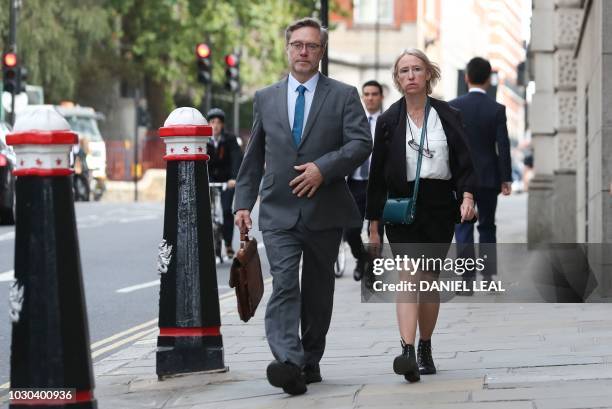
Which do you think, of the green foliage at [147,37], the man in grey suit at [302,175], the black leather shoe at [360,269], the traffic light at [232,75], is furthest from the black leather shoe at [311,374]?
the green foliage at [147,37]

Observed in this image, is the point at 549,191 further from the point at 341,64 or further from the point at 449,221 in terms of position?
the point at 341,64

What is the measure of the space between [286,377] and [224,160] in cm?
1060

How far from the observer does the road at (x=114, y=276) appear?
11201mm

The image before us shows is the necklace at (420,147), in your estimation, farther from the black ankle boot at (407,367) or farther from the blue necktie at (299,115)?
the black ankle boot at (407,367)

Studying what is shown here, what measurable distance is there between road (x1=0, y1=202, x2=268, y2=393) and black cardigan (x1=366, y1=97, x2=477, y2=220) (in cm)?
221

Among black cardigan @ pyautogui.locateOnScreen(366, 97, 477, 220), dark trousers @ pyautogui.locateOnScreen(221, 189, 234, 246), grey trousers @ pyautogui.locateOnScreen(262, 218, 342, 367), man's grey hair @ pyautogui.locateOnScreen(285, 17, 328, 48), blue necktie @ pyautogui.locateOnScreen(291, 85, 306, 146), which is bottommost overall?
dark trousers @ pyautogui.locateOnScreen(221, 189, 234, 246)

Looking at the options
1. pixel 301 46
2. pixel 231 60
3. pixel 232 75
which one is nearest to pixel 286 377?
pixel 301 46

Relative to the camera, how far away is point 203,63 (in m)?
32.9

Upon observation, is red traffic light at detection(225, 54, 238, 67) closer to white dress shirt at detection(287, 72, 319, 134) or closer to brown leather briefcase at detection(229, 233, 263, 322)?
white dress shirt at detection(287, 72, 319, 134)

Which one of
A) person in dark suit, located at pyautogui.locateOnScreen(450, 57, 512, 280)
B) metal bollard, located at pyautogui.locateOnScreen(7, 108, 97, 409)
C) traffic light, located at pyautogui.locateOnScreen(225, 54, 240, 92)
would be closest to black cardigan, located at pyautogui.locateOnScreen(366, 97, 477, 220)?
metal bollard, located at pyautogui.locateOnScreen(7, 108, 97, 409)

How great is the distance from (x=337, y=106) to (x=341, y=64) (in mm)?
65670

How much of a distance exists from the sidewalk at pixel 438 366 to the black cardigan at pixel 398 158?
2.97 feet

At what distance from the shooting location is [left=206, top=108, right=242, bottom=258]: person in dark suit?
17734 millimetres

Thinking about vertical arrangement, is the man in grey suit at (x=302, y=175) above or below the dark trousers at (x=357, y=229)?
above
